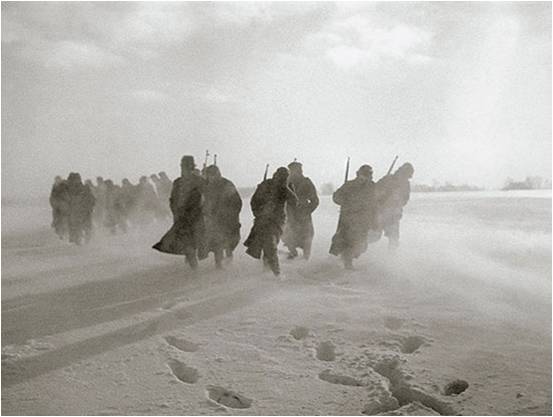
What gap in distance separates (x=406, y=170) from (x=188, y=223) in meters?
6.07

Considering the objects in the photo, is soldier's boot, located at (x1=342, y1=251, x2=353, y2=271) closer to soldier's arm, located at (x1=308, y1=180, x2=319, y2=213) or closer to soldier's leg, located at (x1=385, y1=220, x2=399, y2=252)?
soldier's arm, located at (x1=308, y1=180, x2=319, y2=213)

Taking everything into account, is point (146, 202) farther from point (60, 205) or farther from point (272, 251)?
point (272, 251)

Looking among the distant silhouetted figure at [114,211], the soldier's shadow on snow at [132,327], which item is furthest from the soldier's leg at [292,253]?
the distant silhouetted figure at [114,211]

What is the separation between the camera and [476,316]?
24.1ft

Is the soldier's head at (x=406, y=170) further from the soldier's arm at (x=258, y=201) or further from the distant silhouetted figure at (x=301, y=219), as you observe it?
the soldier's arm at (x=258, y=201)

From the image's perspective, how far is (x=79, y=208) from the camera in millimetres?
15781

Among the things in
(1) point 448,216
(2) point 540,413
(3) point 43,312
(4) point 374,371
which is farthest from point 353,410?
(1) point 448,216

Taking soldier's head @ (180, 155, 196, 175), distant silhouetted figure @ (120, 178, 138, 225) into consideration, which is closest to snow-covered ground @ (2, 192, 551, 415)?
soldier's head @ (180, 155, 196, 175)

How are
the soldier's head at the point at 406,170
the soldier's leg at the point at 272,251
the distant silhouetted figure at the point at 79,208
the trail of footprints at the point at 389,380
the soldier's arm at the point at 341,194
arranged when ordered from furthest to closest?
1. the distant silhouetted figure at the point at 79,208
2. the soldier's head at the point at 406,170
3. the soldier's arm at the point at 341,194
4. the soldier's leg at the point at 272,251
5. the trail of footprints at the point at 389,380

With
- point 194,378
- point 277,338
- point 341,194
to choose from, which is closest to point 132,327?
point 194,378

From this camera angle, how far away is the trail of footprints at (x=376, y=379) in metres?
Answer: 5.02

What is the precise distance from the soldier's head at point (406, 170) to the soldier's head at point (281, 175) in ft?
15.2

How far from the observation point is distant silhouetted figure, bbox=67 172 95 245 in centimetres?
1573

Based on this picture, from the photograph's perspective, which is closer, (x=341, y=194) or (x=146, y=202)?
(x=341, y=194)
